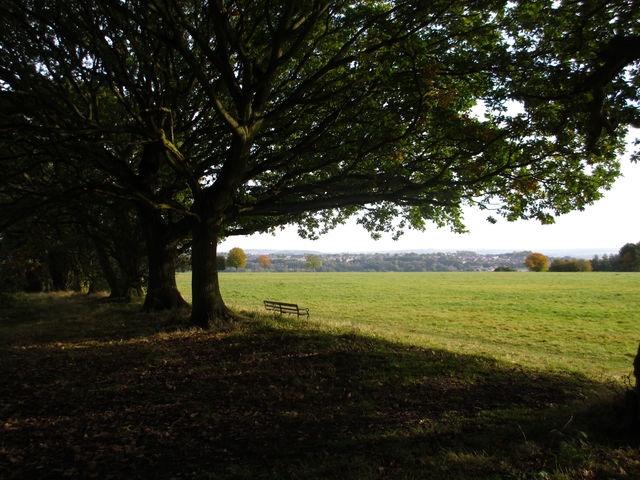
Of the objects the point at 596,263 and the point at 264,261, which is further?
the point at 264,261

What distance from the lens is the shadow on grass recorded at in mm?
4445

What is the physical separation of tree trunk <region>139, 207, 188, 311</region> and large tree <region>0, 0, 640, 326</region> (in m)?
1.48

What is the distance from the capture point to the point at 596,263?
107m

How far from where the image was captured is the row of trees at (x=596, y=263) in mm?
94000

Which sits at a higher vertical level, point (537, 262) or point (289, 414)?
point (537, 262)

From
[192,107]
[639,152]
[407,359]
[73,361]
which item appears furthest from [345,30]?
[73,361]

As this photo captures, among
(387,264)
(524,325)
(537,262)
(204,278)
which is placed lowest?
(524,325)

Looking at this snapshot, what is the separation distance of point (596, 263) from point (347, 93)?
125 meters

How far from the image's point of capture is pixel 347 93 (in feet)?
38.7

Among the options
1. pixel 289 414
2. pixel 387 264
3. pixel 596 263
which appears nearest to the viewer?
pixel 289 414

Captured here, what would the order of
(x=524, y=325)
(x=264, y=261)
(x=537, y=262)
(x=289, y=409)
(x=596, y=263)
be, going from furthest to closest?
(x=264, y=261) < (x=537, y=262) < (x=596, y=263) < (x=524, y=325) < (x=289, y=409)

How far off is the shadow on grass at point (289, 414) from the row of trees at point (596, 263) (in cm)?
11272

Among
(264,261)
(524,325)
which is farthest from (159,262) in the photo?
(264,261)

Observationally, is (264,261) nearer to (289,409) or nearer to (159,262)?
→ (159,262)
